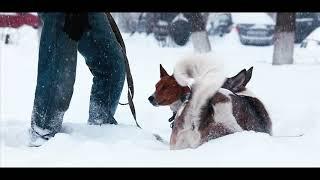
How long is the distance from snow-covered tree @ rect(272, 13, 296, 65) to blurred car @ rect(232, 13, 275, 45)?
3224 millimetres

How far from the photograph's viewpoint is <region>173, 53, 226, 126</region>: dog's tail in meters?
2.60

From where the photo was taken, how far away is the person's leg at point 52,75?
109 inches

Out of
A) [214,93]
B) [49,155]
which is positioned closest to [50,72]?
[49,155]

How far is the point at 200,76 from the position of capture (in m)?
2.68

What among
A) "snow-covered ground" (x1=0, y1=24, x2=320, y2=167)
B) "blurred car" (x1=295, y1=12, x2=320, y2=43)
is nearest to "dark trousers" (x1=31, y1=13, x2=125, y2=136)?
"snow-covered ground" (x1=0, y1=24, x2=320, y2=167)

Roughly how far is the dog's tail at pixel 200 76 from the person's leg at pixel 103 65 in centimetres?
49

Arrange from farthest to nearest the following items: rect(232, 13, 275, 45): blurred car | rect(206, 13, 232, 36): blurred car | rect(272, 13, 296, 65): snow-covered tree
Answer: rect(206, 13, 232, 36): blurred car, rect(232, 13, 275, 45): blurred car, rect(272, 13, 296, 65): snow-covered tree

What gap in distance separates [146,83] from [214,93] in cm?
248

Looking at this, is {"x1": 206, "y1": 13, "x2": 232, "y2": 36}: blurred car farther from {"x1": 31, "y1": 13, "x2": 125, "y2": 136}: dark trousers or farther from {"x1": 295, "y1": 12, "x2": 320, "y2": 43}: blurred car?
{"x1": 31, "y1": 13, "x2": 125, "y2": 136}: dark trousers

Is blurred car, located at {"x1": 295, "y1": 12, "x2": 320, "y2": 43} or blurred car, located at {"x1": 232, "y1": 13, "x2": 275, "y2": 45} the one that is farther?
blurred car, located at {"x1": 232, "y1": 13, "x2": 275, "y2": 45}

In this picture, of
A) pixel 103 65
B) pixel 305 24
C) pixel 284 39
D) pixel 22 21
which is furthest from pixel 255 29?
pixel 103 65

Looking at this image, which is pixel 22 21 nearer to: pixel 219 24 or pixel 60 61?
pixel 219 24

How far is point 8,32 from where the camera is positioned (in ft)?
26.9
